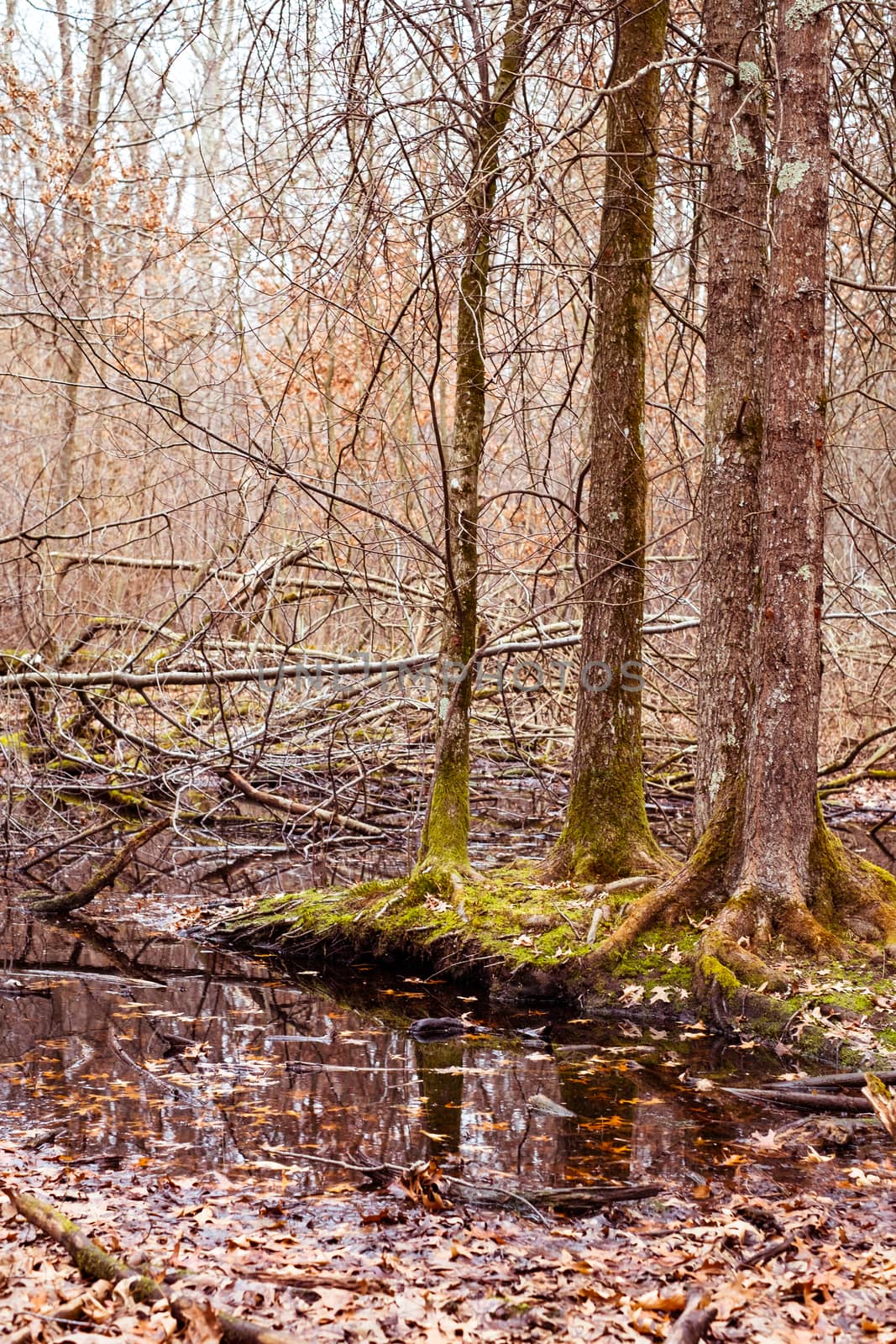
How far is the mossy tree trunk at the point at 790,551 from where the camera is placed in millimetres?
6336

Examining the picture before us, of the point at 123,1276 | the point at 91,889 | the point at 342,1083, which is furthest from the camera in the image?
the point at 91,889

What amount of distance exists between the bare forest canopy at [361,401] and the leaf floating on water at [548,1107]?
302cm

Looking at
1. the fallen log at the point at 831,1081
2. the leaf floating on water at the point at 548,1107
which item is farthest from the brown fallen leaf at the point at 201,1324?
the fallen log at the point at 831,1081

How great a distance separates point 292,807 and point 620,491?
4.77 metres

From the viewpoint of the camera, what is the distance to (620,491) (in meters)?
7.73

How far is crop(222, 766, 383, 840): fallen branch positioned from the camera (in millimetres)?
10320

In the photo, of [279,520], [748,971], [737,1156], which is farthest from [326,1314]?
[279,520]

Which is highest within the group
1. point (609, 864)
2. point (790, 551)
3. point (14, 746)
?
point (790, 551)

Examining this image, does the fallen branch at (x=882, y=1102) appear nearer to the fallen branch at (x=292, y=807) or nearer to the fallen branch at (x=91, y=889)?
the fallen branch at (x=91, y=889)

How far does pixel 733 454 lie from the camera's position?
7.11 m

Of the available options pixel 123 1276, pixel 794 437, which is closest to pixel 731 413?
pixel 794 437

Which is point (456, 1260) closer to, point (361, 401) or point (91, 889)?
point (361, 401)

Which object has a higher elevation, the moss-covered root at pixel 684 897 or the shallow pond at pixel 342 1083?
the moss-covered root at pixel 684 897

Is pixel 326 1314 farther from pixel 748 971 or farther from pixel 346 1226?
pixel 748 971
